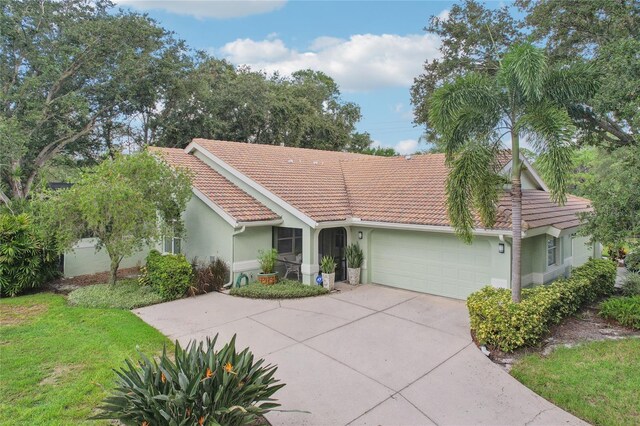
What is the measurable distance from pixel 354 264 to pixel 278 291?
3.14 metres

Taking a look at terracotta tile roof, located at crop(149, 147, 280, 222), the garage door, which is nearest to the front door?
the garage door

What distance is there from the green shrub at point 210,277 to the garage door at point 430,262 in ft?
17.9

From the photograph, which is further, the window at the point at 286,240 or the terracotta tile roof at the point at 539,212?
the window at the point at 286,240

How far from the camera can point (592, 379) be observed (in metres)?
6.27

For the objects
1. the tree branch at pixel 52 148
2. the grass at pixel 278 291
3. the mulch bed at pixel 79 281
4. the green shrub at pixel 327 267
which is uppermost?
the tree branch at pixel 52 148

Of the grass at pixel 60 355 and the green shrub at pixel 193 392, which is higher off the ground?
the green shrub at pixel 193 392

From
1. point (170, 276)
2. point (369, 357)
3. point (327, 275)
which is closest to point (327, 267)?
point (327, 275)

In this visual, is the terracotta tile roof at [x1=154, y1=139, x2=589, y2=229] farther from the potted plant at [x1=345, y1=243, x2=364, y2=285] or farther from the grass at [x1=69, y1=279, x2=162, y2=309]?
the grass at [x1=69, y1=279, x2=162, y2=309]

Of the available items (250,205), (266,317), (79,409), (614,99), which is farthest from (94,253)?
(614,99)

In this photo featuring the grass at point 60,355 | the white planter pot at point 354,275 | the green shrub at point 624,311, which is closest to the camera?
the grass at point 60,355

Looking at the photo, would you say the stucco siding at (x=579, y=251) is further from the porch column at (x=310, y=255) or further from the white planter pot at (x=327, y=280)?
the porch column at (x=310, y=255)

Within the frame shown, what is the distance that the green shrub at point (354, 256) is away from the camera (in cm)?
1319

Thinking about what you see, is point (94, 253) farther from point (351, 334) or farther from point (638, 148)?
A: point (638, 148)

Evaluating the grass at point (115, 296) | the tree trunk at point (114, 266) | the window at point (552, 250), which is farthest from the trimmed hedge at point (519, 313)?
the tree trunk at point (114, 266)
